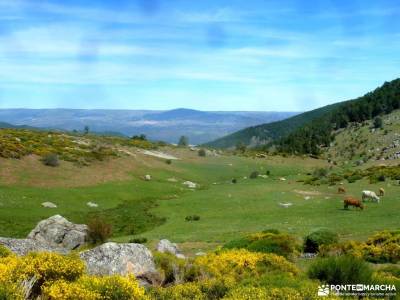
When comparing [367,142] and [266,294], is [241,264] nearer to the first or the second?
[266,294]

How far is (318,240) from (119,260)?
15.0m

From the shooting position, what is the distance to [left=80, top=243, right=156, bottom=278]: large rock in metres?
19.7

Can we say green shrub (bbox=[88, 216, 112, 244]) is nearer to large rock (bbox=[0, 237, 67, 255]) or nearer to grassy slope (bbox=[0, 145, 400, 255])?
grassy slope (bbox=[0, 145, 400, 255])

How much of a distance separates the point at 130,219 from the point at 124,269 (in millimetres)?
32259

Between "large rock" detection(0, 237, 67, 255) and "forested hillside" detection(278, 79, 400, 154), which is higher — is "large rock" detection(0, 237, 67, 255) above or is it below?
below

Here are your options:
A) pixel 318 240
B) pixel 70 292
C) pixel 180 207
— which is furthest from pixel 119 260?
pixel 180 207

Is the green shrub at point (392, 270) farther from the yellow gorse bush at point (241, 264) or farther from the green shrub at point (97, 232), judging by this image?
the green shrub at point (97, 232)

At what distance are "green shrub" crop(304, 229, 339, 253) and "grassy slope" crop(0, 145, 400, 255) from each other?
16.9ft

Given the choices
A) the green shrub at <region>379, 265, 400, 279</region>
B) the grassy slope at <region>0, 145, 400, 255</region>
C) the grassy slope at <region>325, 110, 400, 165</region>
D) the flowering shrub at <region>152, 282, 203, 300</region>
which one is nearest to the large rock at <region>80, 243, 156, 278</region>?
the flowering shrub at <region>152, 282, 203, 300</region>

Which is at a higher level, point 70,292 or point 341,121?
point 341,121

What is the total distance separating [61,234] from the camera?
36.9 meters

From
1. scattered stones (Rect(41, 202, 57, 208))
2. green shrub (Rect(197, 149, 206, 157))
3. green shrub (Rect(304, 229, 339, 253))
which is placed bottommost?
scattered stones (Rect(41, 202, 57, 208))

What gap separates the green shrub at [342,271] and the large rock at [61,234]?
22619mm

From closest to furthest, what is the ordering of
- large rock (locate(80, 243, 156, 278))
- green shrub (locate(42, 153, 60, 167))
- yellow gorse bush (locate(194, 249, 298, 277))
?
1. large rock (locate(80, 243, 156, 278))
2. yellow gorse bush (locate(194, 249, 298, 277))
3. green shrub (locate(42, 153, 60, 167))
